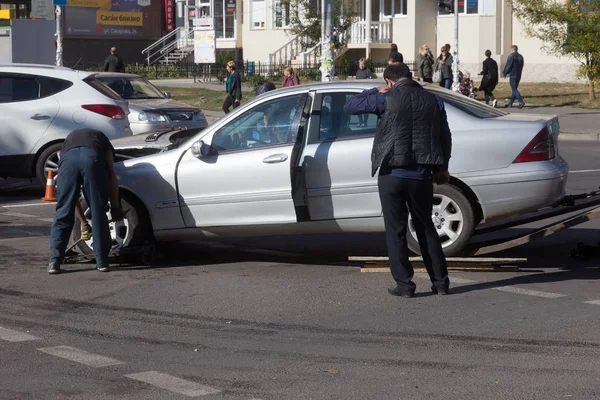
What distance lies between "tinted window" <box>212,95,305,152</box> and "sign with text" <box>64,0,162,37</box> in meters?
50.1

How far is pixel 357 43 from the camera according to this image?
4650 centimetres

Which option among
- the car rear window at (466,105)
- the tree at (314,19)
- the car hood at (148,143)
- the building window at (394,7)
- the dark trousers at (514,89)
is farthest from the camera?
the building window at (394,7)

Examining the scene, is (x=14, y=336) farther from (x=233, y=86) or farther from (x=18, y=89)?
(x=233, y=86)

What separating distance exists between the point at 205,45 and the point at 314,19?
17.2 ft

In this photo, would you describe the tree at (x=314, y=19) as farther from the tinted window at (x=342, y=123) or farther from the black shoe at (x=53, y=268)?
the black shoe at (x=53, y=268)

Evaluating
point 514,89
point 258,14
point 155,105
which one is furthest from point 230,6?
point 155,105

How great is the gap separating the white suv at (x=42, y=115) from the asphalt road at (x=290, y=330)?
3.96 metres

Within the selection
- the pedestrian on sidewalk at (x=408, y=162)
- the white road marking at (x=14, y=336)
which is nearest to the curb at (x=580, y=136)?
the pedestrian on sidewalk at (x=408, y=162)

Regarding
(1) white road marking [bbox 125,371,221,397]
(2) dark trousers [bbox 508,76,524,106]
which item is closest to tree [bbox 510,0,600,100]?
(2) dark trousers [bbox 508,76,524,106]

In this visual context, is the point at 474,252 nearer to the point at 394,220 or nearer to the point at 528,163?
the point at 528,163

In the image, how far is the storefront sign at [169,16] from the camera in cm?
6109

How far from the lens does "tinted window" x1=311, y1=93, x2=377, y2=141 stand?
898 centimetres

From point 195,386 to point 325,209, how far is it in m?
3.43

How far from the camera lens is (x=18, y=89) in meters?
14.4
